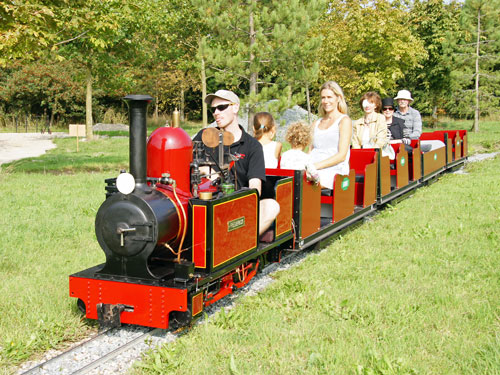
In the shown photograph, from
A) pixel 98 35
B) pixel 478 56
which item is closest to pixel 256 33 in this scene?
pixel 98 35

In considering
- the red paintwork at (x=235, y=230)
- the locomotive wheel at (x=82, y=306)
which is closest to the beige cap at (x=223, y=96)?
the red paintwork at (x=235, y=230)

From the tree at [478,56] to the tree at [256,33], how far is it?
13.4m

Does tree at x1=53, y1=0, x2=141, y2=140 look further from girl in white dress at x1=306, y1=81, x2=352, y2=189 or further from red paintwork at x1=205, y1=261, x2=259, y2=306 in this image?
red paintwork at x1=205, y1=261, x2=259, y2=306

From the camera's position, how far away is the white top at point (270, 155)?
19.3 ft

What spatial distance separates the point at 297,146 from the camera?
5.82 m

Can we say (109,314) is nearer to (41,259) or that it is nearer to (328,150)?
(41,259)

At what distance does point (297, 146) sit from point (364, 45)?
69.4 ft

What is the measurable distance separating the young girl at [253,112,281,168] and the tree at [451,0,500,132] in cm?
2402

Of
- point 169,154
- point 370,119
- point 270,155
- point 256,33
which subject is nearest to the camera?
point 169,154

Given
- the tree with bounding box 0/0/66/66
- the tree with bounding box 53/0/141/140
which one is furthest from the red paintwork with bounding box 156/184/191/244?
the tree with bounding box 53/0/141/140

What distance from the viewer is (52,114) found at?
120 feet

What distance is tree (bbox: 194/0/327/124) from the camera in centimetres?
1655

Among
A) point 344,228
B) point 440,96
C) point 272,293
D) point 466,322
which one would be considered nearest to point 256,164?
point 272,293

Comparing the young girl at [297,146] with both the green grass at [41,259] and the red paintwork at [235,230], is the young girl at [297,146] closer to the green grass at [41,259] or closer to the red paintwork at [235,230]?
the red paintwork at [235,230]
